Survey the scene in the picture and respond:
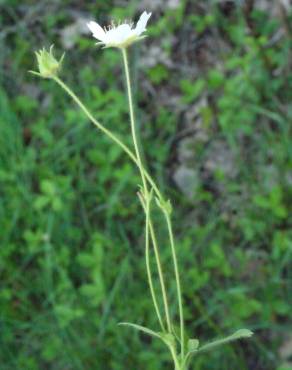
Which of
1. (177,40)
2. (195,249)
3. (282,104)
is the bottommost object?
(195,249)

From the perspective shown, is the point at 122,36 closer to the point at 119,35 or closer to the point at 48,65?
the point at 119,35

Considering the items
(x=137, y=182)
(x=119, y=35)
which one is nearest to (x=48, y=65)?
(x=119, y=35)

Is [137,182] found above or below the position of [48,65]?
above

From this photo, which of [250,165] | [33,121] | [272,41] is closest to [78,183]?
[33,121]

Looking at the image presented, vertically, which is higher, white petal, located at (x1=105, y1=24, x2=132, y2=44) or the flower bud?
white petal, located at (x1=105, y1=24, x2=132, y2=44)

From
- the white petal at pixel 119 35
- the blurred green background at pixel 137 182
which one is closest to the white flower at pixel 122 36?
the white petal at pixel 119 35

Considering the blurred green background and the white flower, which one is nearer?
the white flower

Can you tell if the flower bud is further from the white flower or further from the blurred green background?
the blurred green background

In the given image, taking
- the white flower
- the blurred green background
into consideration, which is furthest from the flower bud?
the blurred green background

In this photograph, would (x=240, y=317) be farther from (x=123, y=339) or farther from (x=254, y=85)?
(x=254, y=85)
